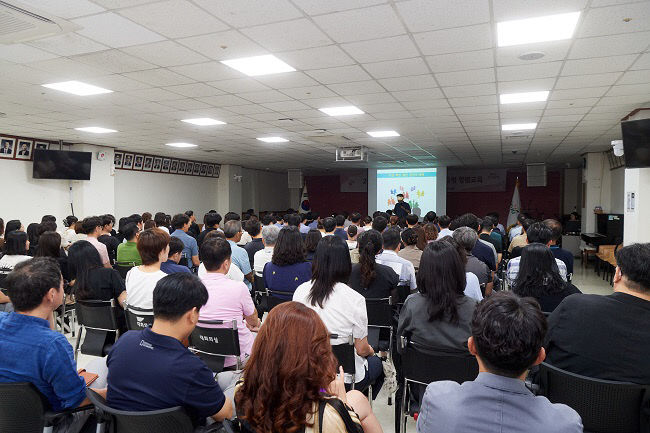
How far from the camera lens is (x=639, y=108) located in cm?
641

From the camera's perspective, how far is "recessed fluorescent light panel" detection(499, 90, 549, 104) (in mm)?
5711

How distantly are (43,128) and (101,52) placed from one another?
216 inches

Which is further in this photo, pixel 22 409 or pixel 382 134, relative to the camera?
pixel 382 134

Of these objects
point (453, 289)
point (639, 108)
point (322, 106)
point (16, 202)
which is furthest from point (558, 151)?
point (16, 202)

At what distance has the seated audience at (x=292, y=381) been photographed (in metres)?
1.21

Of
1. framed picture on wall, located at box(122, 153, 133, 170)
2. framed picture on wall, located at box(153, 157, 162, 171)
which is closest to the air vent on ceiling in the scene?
framed picture on wall, located at box(122, 153, 133, 170)

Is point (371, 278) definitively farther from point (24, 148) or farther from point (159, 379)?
point (24, 148)

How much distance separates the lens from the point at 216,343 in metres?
2.66

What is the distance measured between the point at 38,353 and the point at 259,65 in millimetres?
3537

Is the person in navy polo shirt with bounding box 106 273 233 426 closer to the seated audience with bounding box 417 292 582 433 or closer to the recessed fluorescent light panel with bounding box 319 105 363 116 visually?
the seated audience with bounding box 417 292 582 433

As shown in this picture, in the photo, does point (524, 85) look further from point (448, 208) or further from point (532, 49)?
point (448, 208)

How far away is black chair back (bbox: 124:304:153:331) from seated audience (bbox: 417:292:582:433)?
89.0 inches

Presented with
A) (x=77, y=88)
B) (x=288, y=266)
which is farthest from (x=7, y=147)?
(x=288, y=266)

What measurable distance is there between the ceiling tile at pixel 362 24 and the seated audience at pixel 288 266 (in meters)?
1.70
